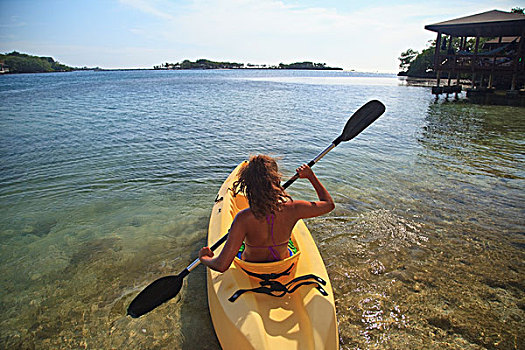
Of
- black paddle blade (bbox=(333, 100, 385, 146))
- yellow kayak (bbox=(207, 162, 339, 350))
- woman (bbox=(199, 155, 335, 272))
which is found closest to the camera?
yellow kayak (bbox=(207, 162, 339, 350))

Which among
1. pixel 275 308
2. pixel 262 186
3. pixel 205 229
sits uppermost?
pixel 262 186

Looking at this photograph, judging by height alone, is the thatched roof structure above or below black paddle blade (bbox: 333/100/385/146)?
above

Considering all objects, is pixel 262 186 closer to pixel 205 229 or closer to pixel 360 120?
pixel 360 120

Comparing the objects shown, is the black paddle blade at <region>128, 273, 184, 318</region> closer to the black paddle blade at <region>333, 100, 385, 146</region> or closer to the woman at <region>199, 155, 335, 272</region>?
the woman at <region>199, 155, 335, 272</region>

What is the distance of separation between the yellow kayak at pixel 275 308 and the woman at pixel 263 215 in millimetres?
168

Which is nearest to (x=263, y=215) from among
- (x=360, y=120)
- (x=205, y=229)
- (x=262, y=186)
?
(x=262, y=186)

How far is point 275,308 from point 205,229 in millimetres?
2687

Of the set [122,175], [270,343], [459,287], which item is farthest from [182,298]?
[122,175]

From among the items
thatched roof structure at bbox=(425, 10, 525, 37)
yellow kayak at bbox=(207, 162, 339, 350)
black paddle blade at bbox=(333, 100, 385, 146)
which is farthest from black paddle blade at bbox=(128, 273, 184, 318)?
thatched roof structure at bbox=(425, 10, 525, 37)

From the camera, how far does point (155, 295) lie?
3127mm

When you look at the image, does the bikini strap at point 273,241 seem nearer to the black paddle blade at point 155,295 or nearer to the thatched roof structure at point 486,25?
the black paddle blade at point 155,295

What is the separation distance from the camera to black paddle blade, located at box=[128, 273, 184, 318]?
3025 millimetres

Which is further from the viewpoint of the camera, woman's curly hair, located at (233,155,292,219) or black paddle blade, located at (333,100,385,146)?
black paddle blade, located at (333,100,385,146)

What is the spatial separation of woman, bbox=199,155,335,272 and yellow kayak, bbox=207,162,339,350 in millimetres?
168
